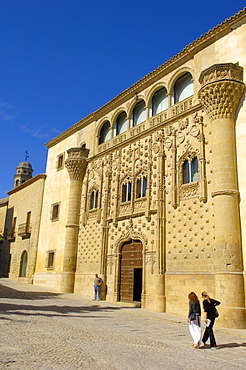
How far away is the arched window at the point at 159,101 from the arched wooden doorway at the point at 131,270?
624cm

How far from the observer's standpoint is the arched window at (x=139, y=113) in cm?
1755

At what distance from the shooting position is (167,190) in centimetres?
1460

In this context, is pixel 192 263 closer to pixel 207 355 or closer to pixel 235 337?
pixel 235 337

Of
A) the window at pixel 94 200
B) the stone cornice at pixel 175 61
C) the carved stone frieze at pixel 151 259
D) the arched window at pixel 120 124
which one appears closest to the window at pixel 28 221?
the window at pixel 94 200

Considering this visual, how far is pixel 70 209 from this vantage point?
812 inches

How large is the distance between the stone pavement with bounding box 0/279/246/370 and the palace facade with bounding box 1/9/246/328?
Answer: 7.95ft

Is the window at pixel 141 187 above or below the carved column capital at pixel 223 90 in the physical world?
below

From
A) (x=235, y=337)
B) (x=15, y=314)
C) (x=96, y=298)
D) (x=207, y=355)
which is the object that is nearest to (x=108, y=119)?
(x=96, y=298)

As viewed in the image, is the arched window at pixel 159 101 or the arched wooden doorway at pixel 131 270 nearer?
the arched wooden doorway at pixel 131 270

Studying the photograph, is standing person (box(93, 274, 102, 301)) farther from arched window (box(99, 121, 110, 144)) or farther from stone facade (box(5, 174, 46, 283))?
stone facade (box(5, 174, 46, 283))

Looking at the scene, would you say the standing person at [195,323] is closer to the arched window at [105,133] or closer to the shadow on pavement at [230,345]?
the shadow on pavement at [230,345]

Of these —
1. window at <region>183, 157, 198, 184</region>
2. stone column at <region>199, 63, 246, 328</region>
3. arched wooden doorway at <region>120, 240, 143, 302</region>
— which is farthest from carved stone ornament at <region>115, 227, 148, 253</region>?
stone column at <region>199, 63, 246, 328</region>

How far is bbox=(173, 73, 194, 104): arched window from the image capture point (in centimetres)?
1499

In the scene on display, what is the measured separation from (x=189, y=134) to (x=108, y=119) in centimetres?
692
